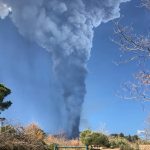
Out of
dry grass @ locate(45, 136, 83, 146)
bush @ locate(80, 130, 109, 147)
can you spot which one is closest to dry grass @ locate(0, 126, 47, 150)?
dry grass @ locate(45, 136, 83, 146)

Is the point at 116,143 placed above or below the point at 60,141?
above

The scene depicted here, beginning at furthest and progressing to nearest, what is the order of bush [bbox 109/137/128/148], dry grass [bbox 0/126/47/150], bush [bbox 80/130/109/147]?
bush [bbox 109/137/128/148] < bush [bbox 80/130/109/147] < dry grass [bbox 0/126/47/150]

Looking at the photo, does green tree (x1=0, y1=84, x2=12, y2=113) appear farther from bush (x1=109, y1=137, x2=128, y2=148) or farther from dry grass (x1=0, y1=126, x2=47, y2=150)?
dry grass (x1=0, y1=126, x2=47, y2=150)

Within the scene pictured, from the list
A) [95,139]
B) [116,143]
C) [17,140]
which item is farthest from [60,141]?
[17,140]

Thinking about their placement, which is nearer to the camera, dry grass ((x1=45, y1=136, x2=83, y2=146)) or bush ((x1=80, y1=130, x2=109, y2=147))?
dry grass ((x1=45, y1=136, x2=83, y2=146))

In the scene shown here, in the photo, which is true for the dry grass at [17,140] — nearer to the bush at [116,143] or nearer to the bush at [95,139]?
the bush at [95,139]

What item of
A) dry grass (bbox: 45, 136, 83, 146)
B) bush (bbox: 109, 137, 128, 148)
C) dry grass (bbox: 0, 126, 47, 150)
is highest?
bush (bbox: 109, 137, 128, 148)

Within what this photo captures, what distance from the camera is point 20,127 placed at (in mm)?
21047

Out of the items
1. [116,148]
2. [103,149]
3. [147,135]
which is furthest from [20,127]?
[116,148]

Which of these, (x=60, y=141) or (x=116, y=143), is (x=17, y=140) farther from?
(x=116, y=143)

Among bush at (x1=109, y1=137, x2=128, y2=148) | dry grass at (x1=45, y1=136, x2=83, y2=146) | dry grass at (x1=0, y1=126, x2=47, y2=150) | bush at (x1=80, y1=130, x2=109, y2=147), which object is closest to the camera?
dry grass at (x1=0, y1=126, x2=47, y2=150)

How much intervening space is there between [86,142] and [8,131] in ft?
77.0

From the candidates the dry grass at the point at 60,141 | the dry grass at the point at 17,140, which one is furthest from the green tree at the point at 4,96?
the dry grass at the point at 17,140

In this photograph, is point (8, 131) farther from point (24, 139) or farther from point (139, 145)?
point (139, 145)
